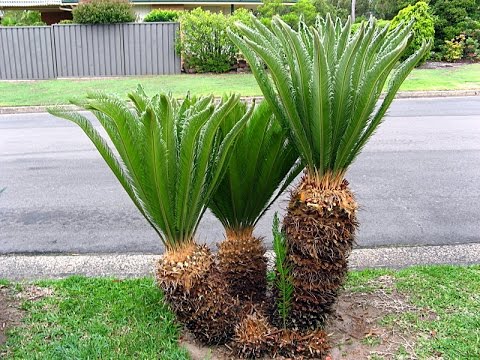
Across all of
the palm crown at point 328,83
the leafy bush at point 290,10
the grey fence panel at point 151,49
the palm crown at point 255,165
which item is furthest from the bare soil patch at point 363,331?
the leafy bush at point 290,10

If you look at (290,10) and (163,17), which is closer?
(163,17)

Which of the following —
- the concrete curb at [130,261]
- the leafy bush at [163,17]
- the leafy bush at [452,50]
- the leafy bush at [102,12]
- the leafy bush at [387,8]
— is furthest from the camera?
the leafy bush at [387,8]

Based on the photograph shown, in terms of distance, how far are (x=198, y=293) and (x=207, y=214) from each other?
3.32 m

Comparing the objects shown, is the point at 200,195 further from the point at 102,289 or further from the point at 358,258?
the point at 358,258

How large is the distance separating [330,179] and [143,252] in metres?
2.64

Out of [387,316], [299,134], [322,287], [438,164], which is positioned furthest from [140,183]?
[438,164]

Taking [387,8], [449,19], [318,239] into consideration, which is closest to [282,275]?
[318,239]

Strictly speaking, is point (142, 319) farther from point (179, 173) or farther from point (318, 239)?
point (318, 239)

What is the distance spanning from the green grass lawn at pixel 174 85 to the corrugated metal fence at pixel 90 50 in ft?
3.65

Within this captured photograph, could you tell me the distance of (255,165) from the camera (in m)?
3.63

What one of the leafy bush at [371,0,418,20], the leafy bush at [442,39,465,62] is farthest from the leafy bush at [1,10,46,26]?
the leafy bush at [371,0,418,20]

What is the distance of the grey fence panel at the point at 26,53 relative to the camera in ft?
64.2

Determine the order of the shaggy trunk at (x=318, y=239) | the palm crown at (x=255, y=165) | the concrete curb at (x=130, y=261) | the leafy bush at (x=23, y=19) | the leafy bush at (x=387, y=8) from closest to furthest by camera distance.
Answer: the shaggy trunk at (x=318, y=239)
the palm crown at (x=255, y=165)
the concrete curb at (x=130, y=261)
the leafy bush at (x=23, y=19)
the leafy bush at (x=387, y=8)

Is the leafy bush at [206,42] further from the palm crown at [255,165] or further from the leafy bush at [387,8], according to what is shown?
the palm crown at [255,165]
